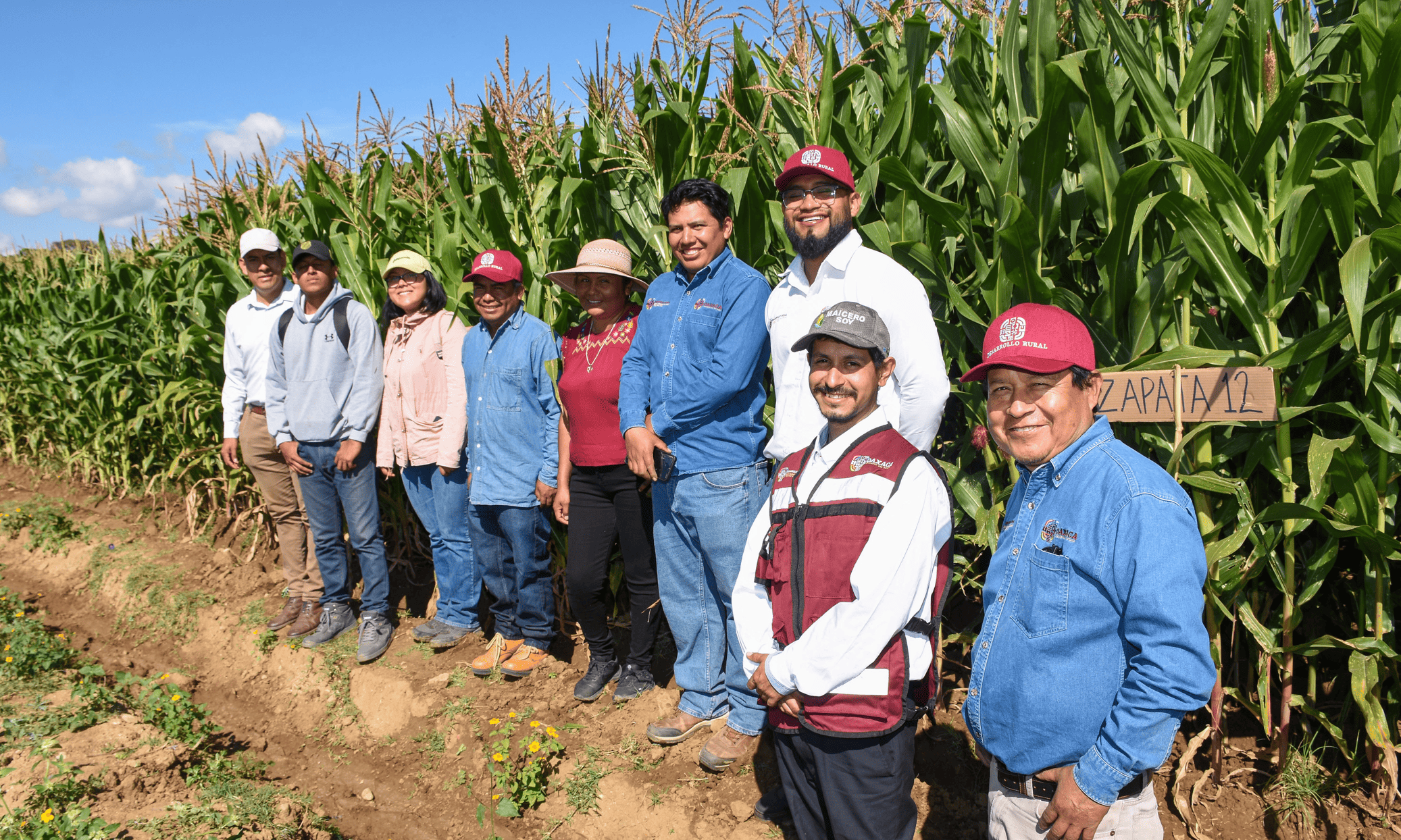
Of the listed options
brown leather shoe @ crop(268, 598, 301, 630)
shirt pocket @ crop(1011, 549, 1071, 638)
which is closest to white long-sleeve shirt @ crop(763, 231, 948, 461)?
shirt pocket @ crop(1011, 549, 1071, 638)

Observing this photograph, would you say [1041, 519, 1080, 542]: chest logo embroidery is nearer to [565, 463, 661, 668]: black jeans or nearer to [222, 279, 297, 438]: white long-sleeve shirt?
[565, 463, 661, 668]: black jeans

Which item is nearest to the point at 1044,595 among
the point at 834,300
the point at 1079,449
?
the point at 1079,449

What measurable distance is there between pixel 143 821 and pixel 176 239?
590 centimetres

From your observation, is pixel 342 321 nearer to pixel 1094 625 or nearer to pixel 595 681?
pixel 595 681

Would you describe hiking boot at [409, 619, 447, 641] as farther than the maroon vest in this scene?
Yes

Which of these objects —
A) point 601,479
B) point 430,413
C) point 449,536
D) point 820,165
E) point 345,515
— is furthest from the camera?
point 345,515

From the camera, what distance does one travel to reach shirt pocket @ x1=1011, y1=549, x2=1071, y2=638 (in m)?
1.63

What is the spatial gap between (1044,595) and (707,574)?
1.85m

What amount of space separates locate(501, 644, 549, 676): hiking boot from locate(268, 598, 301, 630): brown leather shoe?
6.01ft

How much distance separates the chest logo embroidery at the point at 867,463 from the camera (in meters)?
1.90

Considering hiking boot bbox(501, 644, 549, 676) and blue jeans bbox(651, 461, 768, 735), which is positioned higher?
blue jeans bbox(651, 461, 768, 735)

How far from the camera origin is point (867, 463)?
1914mm

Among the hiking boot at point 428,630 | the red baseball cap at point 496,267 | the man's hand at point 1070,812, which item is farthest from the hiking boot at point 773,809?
the red baseball cap at point 496,267

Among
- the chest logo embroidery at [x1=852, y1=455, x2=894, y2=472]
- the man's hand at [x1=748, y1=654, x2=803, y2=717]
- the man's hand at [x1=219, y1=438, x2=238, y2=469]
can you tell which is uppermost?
the chest logo embroidery at [x1=852, y1=455, x2=894, y2=472]
